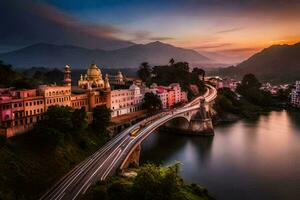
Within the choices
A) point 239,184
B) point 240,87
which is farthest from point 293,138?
point 240,87

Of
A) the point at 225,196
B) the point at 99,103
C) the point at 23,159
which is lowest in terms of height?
the point at 225,196

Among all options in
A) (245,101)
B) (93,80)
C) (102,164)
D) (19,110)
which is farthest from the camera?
(245,101)

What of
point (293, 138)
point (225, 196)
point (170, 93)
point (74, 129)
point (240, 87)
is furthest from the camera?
point (240, 87)

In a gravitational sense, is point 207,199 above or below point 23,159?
below

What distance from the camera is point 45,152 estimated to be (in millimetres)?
28188

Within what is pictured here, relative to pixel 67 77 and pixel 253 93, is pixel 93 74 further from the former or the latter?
pixel 253 93

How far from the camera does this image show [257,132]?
53938 mm

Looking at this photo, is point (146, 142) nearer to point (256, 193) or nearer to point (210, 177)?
point (210, 177)

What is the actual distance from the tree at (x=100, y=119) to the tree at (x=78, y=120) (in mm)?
3376

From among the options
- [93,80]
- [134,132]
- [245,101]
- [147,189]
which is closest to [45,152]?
[134,132]

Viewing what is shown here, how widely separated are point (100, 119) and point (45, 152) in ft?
35.8

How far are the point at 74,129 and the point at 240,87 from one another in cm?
7202

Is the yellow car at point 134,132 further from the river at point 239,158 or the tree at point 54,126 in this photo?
the tree at point 54,126

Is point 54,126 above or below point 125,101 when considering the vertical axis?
below
